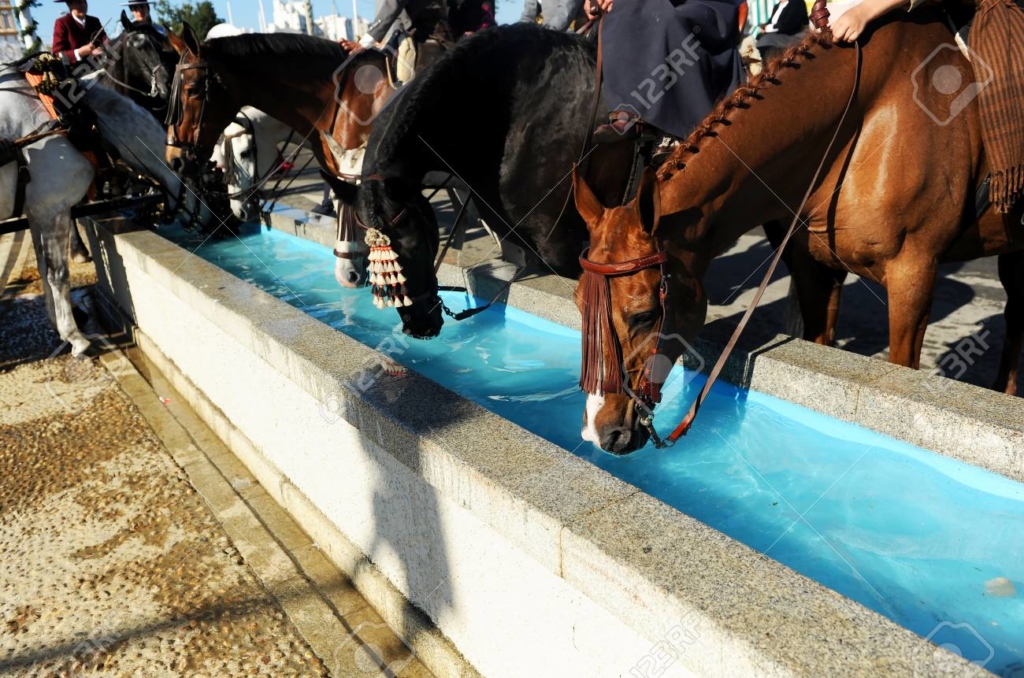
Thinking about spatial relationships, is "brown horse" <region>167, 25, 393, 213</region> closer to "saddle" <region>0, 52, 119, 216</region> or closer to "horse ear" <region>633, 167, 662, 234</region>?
"saddle" <region>0, 52, 119, 216</region>

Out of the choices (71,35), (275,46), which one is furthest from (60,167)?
(71,35)

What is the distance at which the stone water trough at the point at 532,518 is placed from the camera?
5.65ft

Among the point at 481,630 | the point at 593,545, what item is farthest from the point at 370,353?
the point at 593,545

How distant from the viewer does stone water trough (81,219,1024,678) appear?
5.65ft

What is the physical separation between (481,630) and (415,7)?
504cm

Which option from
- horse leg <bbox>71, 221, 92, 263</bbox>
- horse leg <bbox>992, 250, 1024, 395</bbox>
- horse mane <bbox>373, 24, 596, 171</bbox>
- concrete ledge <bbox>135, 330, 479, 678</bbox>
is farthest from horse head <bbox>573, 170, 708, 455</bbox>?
horse leg <bbox>71, 221, 92, 263</bbox>

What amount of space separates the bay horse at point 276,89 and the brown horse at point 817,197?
12.1ft

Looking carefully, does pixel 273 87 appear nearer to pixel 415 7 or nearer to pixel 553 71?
pixel 415 7

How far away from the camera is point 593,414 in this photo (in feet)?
8.50

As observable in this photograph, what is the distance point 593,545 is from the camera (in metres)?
1.98

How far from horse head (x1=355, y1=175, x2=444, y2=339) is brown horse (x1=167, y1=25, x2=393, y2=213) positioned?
7.70 feet

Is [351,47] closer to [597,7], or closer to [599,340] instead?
[597,7]

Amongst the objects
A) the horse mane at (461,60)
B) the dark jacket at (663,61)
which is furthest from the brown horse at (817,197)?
the horse mane at (461,60)

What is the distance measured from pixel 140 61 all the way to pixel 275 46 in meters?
3.36
